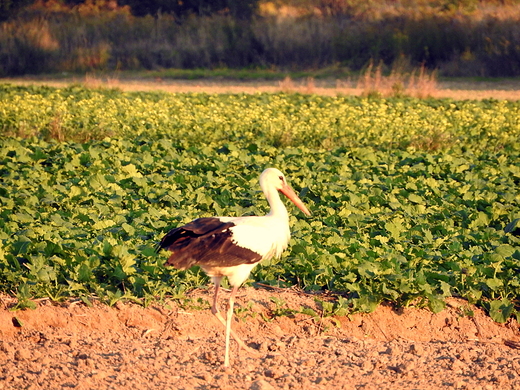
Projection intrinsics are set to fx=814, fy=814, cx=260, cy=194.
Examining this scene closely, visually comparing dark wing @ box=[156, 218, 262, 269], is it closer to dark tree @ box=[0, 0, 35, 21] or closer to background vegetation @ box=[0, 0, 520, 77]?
background vegetation @ box=[0, 0, 520, 77]

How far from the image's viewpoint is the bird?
5.06 meters

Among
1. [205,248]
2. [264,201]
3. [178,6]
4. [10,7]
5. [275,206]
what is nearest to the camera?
[205,248]

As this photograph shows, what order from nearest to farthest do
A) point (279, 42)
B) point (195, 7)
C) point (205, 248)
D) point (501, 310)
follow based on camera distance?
1. point (205, 248)
2. point (501, 310)
3. point (279, 42)
4. point (195, 7)

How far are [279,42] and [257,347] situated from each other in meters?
28.0

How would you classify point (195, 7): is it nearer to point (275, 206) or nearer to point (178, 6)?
point (178, 6)

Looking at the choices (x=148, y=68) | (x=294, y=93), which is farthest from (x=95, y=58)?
(x=294, y=93)

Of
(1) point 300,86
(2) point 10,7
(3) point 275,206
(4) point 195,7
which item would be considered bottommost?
(1) point 300,86

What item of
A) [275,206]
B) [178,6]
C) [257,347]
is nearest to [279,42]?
[178,6]

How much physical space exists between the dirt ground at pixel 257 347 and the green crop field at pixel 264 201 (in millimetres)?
147

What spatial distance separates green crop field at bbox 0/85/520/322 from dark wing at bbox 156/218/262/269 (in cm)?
86

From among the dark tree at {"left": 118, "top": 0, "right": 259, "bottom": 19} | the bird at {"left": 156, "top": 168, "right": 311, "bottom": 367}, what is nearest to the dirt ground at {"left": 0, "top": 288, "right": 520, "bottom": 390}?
the bird at {"left": 156, "top": 168, "right": 311, "bottom": 367}

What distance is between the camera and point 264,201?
8.80 metres

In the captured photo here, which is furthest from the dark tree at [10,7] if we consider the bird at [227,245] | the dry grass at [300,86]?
the bird at [227,245]

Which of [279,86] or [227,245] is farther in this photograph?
[279,86]
